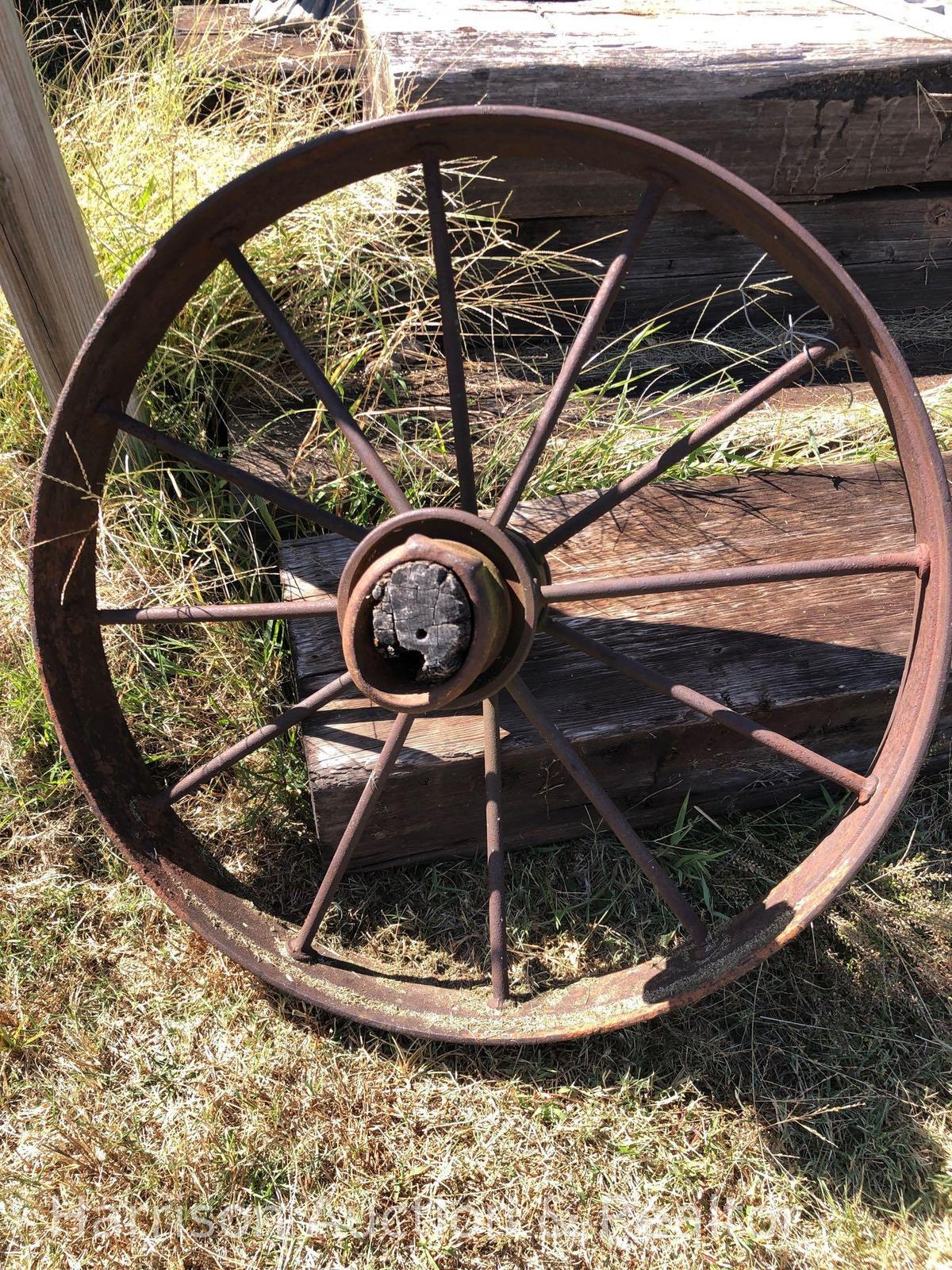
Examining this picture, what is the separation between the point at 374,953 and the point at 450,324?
1.31 metres

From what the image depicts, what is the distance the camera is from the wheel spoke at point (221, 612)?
1742 millimetres

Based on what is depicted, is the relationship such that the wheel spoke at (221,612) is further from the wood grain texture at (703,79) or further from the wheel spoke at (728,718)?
the wood grain texture at (703,79)

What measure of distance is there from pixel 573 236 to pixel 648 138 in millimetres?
1260

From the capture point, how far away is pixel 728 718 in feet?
5.43

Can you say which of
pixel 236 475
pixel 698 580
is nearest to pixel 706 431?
pixel 698 580

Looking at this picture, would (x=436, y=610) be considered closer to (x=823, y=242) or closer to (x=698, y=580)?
(x=698, y=580)

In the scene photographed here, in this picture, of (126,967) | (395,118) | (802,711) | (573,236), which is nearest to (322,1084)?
(126,967)

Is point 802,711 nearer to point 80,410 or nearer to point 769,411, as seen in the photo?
point 769,411

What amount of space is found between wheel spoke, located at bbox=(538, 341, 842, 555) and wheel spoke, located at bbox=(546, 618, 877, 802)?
188 millimetres

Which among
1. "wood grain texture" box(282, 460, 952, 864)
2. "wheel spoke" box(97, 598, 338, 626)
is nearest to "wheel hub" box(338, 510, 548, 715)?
"wheel spoke" box(97, 598, 338, 626)

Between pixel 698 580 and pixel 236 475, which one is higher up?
pixel 236 475

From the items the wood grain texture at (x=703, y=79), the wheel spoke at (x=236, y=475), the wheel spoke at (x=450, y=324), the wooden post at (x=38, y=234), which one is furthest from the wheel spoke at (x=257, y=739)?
the wood grain texture at (x=703, y=79)

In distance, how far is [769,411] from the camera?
8.04 ft

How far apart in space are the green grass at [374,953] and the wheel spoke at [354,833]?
0.84 ft
